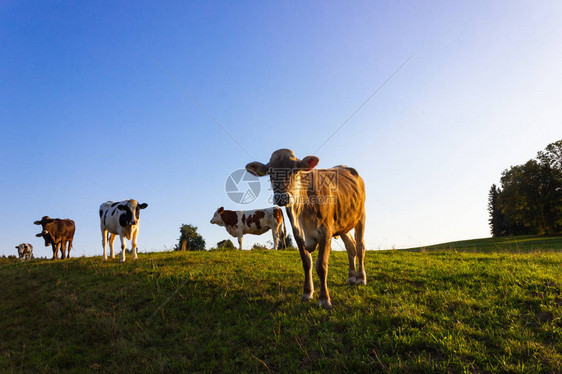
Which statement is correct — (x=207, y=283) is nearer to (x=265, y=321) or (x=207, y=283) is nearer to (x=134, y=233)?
(x=265, y=321)

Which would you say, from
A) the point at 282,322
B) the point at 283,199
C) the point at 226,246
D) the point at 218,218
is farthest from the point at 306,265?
the point at 218,218

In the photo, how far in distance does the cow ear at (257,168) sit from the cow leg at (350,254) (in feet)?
10.6

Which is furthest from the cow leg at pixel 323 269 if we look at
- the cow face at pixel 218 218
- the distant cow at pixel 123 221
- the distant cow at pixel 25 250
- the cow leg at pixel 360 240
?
the distant cow at pixel 25 250

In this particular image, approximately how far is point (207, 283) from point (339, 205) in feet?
13.4

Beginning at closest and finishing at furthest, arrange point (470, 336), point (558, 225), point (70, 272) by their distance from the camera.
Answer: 1. point (470, 336)
2. point (70, 272)
3. point (558, 225)

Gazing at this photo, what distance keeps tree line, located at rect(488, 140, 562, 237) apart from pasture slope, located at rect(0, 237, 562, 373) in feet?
136

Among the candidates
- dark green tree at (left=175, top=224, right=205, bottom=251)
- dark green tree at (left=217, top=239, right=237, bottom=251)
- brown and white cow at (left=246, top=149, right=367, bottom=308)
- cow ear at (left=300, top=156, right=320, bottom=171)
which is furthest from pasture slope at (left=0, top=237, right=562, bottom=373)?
dark green tree at (left=175, top=224, right=205, bottom=251)

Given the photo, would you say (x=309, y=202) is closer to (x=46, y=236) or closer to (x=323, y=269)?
(x=323, y=269)

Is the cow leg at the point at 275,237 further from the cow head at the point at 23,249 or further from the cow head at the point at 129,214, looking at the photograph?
the cow head at the point at 23,249

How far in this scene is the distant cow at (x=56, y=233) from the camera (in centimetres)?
1828

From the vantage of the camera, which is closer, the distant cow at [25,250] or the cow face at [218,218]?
the cow face at [218,218]

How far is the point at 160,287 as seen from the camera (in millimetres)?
8688

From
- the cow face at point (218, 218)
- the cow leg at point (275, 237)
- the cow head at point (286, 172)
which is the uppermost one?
the cow face at point (218, 218)

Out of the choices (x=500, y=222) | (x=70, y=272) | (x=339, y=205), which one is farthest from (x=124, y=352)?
(x=500, y=222)
